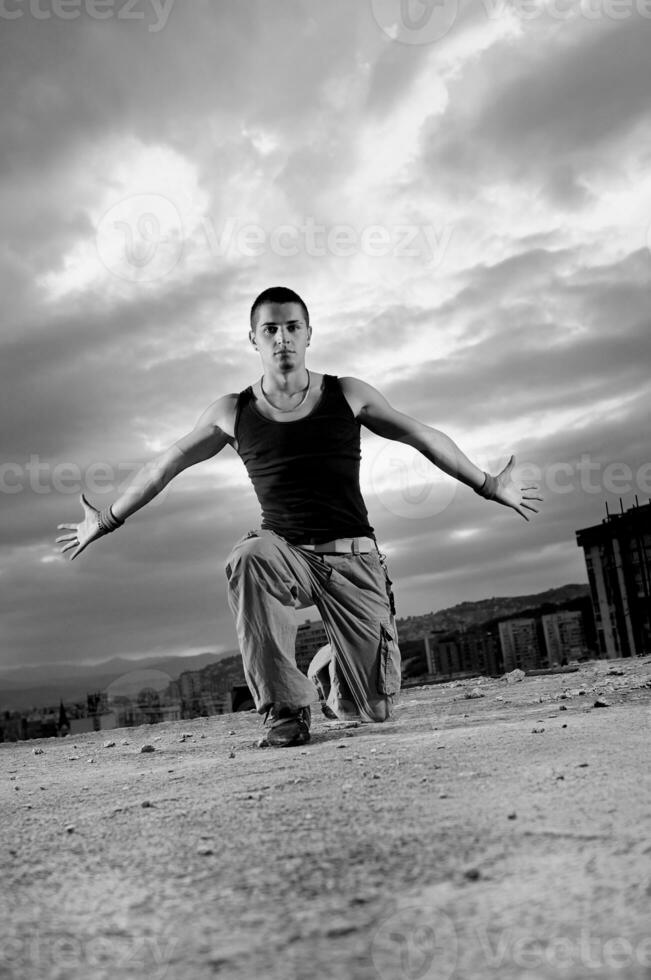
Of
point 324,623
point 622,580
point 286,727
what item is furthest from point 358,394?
point 622,580

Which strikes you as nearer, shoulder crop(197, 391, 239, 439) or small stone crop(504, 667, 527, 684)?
shoulder crop(197, 391, 239, 439)

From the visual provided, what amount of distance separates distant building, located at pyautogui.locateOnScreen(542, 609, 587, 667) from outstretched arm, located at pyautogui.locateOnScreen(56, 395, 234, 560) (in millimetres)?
25065

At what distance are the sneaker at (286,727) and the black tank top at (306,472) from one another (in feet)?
2.97

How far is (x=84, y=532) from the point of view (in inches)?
203

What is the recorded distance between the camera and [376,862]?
1738 mm

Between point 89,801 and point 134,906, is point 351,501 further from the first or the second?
point 134,906

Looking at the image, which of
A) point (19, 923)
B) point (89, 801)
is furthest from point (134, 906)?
point (89, 801)

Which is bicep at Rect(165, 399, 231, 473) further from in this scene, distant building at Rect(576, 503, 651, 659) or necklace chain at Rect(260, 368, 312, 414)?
distant building at Rect(576, 503, 651, 659)

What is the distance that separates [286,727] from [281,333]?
6.68ft

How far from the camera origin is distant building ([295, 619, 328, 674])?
15.5 ft

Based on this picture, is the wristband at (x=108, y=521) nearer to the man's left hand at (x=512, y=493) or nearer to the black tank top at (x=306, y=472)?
the black tank top at (x=306, y=472)

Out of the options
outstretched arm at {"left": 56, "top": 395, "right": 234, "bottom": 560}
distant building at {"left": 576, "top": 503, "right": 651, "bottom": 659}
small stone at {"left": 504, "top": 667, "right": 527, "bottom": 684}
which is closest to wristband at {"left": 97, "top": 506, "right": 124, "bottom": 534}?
outstretched arm at {"left": 56, "top": 395, "right": 234, "bottom": 560}

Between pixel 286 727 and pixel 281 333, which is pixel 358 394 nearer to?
pixel 281 333

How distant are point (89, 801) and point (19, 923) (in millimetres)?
1512
